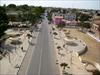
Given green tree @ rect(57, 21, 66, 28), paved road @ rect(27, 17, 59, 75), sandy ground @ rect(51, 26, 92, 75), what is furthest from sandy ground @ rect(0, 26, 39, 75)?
green tree @ rect(57, 21, 66, 28)

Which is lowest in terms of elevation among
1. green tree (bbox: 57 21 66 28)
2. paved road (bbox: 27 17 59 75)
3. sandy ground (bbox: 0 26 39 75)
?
green tree (bbox: 57 21 66 28)

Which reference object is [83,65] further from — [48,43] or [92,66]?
[48,43]

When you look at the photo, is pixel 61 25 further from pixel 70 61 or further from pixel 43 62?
pixel 43 62

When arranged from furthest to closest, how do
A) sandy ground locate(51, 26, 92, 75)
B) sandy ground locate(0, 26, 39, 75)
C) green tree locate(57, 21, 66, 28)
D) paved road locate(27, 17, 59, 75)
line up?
green tree locate(57, 21, 66, 28) < sandy ground locate(51, 26, 92, 75) < paved road locate(27, 17, 59, 75) < sandy ground locate(0, 26, 39, 75)

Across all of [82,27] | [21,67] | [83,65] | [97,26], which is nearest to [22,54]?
[21,67]

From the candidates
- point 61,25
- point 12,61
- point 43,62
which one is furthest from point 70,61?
point 61,25

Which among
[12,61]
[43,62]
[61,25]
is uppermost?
[12,61]

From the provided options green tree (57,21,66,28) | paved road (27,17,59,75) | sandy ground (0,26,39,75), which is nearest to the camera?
sandy ground (0,26,39,75)

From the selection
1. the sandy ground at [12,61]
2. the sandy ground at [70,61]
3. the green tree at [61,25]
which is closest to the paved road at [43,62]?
the sandy ground at [70,61]

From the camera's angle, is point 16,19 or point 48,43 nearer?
point 48,43

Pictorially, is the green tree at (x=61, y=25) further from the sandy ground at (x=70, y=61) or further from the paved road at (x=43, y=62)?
the sandy ground at (x=70, y=61)

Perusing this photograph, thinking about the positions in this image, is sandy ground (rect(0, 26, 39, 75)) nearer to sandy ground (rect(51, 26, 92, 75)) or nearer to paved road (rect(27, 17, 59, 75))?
paved road (rect(27, 17, 59, 75))
